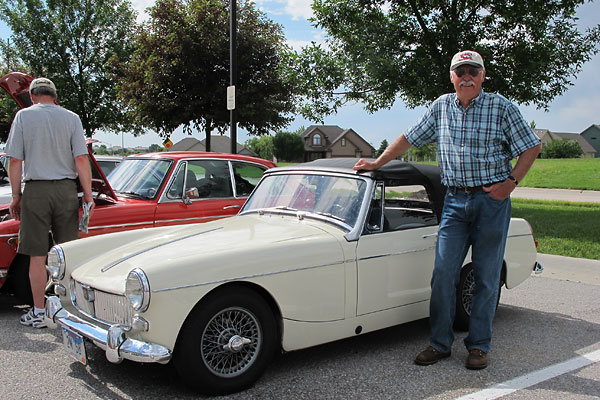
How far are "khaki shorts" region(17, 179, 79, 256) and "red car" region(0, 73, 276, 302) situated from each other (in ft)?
1.37

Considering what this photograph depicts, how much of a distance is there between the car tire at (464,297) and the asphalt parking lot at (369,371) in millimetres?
204

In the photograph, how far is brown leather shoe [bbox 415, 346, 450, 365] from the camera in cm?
370

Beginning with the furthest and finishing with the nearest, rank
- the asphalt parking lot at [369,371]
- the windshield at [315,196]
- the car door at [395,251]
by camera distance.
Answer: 1. the windshield at [315,196]
2. the car door at [395,251]
3. the asphalt parking lot at [369,371]

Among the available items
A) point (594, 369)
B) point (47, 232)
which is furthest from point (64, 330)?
point (594, 369)

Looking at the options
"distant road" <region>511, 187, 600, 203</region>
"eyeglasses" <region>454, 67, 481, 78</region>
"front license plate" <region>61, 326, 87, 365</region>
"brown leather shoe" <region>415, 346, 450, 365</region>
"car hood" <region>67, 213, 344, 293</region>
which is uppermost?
"eyeglasses" <region>454, 67, 481, 78</region>

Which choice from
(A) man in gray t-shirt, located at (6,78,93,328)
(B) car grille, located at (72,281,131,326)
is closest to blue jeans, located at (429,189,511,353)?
(B) car grille, located at (72,281,131,326)

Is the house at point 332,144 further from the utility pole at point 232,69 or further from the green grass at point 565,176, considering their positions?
the utility pole at point 232,69

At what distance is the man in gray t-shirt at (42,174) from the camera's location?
4.36 meters

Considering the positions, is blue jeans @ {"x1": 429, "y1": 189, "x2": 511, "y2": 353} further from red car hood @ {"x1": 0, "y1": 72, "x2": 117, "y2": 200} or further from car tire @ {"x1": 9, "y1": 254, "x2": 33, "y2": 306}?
car tire @ {"x1": 9, "y1": 254, "x2": 33, "y2": 306}

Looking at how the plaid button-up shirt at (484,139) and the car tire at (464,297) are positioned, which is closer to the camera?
the plaid button-up shirt at (484,139)

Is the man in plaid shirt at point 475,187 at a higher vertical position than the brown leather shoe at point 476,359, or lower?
higher

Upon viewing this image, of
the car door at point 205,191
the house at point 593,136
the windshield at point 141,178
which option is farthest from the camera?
the house at point 593,136

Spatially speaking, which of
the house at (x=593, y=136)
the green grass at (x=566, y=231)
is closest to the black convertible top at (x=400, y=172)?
the green grass at (x=566, y=231)

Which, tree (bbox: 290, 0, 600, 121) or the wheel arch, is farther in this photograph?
tree (bbox: 290, 0, 600, 121)
